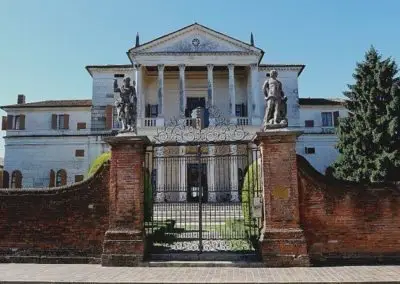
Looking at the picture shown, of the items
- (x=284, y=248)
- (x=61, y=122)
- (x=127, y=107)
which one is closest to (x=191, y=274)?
(x=284, y=248)

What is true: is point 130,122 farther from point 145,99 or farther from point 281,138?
point 145,99

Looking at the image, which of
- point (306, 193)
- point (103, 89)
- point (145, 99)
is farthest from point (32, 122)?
point (306, 193)

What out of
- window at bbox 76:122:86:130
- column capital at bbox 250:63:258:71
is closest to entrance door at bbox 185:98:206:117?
column capital at bbox 250:63:258:71

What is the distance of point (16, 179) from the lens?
41.9 metres

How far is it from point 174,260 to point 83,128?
34763mm

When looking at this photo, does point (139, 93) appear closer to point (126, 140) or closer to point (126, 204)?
point (126, 140)

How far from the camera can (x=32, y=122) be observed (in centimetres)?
4294

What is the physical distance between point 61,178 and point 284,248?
3621cm

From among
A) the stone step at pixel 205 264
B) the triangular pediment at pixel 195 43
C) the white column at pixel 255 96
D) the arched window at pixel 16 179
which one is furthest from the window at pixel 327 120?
the stone step at pixel 205 264

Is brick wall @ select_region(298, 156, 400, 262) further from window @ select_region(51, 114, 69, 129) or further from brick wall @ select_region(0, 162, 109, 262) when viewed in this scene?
window @ select_region(51, 114, 69, 129)

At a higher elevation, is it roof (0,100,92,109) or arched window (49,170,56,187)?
roof (0,100,92,109)

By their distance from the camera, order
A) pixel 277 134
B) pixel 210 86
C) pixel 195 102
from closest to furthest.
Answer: pixel 277 134 < pixel 210 86 < pixel 195 102

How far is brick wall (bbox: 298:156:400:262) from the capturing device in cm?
1024

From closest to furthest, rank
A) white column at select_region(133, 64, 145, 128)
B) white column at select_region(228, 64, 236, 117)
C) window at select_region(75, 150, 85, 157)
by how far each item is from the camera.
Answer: white column at select_region(133, 64, 145, 128) < white column at select_region(228, 64, 236, 117) < window at select_region(75, 150, 85, 157)
